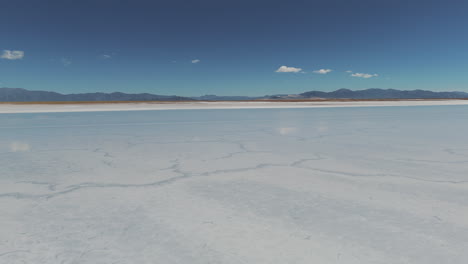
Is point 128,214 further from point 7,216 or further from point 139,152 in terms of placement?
point 139,152

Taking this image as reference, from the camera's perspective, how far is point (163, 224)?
6.64ft

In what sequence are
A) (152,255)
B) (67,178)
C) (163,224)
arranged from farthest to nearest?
1. (67,178)
2. (163,224)
3. (152,255)

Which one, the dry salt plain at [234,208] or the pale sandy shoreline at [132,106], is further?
the pale sandy shoreline at [132,106]

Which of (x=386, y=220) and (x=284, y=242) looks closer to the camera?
(x=284, y=242)

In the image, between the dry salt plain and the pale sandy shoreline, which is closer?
the dry salt plain

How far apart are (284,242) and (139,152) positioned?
136 inches

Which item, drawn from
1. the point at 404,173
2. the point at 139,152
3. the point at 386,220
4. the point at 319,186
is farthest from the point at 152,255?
the point at 139,152

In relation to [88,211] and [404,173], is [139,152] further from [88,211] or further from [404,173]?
[404,173]

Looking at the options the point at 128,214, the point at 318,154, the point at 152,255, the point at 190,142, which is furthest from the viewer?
the point at 190,142

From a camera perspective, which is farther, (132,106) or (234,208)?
(132,106)

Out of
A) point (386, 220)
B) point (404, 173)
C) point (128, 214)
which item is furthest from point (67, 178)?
point (404, 173)

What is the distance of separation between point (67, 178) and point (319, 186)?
262 centimetres

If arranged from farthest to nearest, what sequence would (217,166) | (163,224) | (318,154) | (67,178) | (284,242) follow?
(318,154), (217,166), (67,178), (163,224), (284,242)

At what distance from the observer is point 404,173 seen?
3.33 meters
